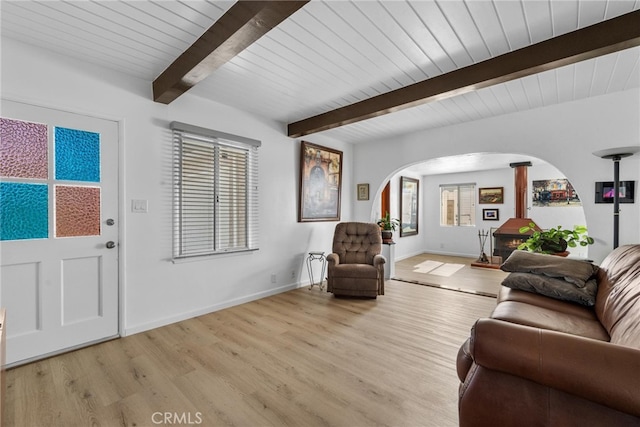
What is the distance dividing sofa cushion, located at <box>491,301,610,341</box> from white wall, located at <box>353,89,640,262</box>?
1.68 m

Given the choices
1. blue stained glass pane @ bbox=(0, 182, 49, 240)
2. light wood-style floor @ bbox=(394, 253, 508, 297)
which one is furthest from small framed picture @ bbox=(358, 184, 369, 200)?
blue stained glass pane @ bbox=(0, 182, 49, 240)

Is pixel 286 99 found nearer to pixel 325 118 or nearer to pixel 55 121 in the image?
pixel 325 118

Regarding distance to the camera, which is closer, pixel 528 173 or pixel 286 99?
pixel 286 99

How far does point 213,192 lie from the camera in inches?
127

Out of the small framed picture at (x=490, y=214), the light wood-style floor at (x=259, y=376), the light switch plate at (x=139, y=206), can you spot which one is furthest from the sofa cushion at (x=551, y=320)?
the small framed picture at (x=490, y=214)

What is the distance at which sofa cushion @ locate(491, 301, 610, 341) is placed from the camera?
161 cm

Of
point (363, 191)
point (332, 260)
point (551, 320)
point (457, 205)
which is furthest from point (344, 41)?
point (457, 205)

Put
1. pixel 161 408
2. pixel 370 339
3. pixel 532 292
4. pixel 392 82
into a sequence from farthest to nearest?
1. pixel 392 82
2. pixel 370 339
3. pixel 532 292
4. pixel 161 408

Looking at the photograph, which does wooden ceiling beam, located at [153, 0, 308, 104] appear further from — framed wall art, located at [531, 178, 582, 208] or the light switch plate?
framed wall art, located at [531, 178, 582, 208]

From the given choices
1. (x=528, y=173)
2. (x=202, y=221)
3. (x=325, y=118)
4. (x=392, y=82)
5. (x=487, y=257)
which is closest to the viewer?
(x=392, y=82)

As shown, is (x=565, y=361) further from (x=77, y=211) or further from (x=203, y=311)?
(x=77, y=211)

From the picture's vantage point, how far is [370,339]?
2.56m

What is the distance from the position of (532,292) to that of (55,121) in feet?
13.7

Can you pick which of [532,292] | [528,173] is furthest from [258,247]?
[528,173]
